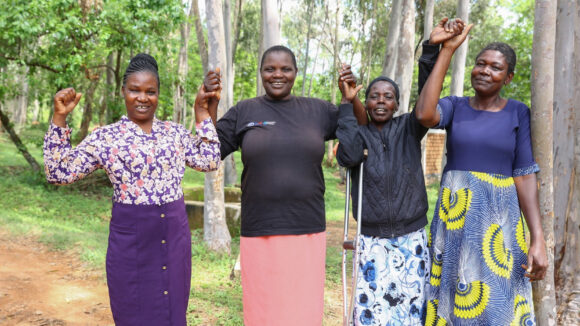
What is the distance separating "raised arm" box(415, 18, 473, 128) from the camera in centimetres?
236

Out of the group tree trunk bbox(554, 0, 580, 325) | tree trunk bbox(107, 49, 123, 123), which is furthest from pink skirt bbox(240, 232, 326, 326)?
tree trunk bbox(107, 49, 123, 123)

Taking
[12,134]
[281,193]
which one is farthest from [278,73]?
[12,134]

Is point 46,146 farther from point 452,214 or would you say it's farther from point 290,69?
point 452,214

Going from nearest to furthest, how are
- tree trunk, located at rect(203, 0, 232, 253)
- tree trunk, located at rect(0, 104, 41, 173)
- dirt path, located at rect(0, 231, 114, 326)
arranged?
1. dirt path, located at rect(0, 231, 114, 326)
2. tree trunk, located at rect(203, 0, 232, 253)
3. tree trunk, located at rect(0, 104, 41, 173)

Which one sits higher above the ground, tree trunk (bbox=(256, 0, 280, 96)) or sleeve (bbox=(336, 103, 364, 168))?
tree trunk (bbox=(256, 0, 280, 96))

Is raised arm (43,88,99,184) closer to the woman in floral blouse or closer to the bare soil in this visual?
the woman in floral blouse

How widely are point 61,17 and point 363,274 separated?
26.2ft

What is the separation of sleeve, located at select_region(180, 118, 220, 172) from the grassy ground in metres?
2.35

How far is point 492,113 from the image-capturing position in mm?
2414

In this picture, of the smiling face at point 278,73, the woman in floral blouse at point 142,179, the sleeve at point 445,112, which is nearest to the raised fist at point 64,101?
the woman in floral blouse at point 142,179

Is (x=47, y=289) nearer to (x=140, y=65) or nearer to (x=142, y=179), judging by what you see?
(x=142, y=179)

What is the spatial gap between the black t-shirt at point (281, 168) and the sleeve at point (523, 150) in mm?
1043

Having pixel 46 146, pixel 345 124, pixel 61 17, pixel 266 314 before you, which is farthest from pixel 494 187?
pixel 61 17

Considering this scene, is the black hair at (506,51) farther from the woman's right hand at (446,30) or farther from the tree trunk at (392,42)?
the tree trunk at (392,42)
